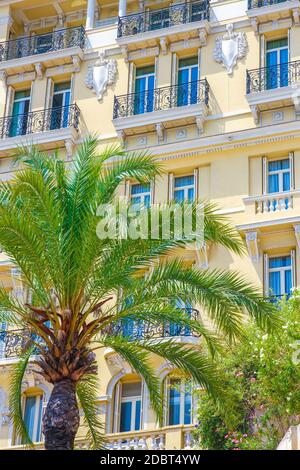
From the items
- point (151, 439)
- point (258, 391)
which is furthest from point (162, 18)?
point (151, 439)

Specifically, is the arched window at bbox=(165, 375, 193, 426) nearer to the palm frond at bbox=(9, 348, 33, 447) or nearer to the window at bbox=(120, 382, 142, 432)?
the window at bbox=(120, 382, 142, 432)

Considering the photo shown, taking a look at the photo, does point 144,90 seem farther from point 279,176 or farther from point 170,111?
point 279,176

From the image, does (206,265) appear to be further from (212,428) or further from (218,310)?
(218,310)

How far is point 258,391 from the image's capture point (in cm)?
2591

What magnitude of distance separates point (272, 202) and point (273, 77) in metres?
3.91

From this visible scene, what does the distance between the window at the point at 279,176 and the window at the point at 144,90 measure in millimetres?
4163

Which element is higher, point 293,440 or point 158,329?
point 158,329

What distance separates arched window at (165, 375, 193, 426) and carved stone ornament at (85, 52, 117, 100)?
9.32m

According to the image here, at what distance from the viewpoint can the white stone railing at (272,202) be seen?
29.8 m

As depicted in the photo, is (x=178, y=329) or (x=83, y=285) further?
(x=178, y=329)

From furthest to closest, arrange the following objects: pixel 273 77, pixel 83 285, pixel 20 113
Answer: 1. pixel 20 113
2. pixel 273 77
3. pixel 83 285

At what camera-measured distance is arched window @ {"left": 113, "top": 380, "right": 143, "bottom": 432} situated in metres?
29.3

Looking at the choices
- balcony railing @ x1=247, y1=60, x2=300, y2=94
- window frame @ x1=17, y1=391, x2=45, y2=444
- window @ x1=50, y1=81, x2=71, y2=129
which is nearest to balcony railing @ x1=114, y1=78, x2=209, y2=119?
balcony railing @ x1=247, y1=60, x2=300, y2=94
